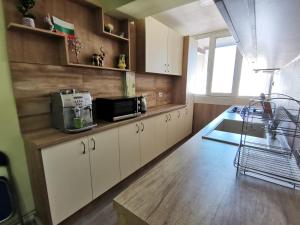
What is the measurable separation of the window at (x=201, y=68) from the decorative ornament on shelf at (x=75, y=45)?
2740 mm

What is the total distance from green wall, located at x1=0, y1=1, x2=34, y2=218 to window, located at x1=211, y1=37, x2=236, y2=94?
12.3ft

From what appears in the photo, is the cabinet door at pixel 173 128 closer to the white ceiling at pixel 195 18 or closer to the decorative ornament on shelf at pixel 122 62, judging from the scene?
the decorative ornament on shelf at pixel 122 62

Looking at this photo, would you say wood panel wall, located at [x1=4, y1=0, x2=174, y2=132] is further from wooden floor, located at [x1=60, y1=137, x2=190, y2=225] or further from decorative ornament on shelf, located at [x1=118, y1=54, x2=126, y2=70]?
wooden floor, located at [x1=60, y1=137, x2=190, y2=225]

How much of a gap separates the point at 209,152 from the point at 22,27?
1.75m

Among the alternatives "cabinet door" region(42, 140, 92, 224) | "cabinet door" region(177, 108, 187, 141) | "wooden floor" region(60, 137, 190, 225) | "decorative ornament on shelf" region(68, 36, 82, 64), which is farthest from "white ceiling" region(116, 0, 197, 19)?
"wooden floor" region(60, 137, 190, 225)

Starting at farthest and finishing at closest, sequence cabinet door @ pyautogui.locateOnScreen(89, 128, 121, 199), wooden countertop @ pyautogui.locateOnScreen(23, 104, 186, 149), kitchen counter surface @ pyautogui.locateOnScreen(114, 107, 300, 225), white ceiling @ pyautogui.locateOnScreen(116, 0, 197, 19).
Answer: white ceiling @ pyautogui.locateOnScreen(116, 0, 197, 19), cabinet door @ pyautogui.locateOnScreen(89, 128, 121, 199), wooden countertop @ pyautogui.locateOnScreen(23, 104, 186, 149), kitchen counter surface @ pyautogui.locateOnScreen(114, 107, 300, 225)

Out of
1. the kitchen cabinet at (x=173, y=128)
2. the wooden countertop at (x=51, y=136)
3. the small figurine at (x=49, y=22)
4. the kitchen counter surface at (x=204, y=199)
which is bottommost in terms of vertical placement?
the kitchen cabinet at (x=173, y=128)

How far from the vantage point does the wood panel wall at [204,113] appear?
375cm

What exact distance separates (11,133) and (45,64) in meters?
0.71

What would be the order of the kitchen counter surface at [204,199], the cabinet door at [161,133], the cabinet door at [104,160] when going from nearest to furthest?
the kitchen counter surface at [204,199], the cabinet door at [104,160], the cabinet door at [161,133]

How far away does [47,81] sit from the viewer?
1.58 m

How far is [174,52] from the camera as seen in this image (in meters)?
3.09

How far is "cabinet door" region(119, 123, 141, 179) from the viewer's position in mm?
1944

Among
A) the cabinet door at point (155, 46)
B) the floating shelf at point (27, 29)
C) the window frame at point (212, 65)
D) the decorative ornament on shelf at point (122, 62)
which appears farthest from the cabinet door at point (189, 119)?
the floating shelf at point (27, 29)
